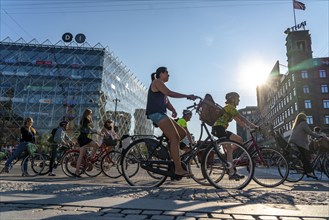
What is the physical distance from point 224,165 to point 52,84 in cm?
5515

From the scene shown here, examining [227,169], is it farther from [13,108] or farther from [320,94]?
[320,94]

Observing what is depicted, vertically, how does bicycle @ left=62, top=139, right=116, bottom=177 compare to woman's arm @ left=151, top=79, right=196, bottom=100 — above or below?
below

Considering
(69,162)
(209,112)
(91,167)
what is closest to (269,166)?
(209,112)

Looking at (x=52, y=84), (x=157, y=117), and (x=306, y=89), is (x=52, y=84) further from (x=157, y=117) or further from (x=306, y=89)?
(x=157, y=117)

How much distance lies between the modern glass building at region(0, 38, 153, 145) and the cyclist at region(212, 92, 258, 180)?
46735 mm

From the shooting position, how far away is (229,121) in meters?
5.74

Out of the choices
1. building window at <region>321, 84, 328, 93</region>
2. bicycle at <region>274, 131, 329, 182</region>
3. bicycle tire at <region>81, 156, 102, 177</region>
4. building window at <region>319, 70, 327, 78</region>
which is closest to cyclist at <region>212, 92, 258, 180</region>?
bicycle at <region>274, 131, 329, 182</region>

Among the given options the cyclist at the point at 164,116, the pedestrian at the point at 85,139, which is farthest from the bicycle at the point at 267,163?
the pedestrian at the point at 85,139

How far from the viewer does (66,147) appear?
9227mm

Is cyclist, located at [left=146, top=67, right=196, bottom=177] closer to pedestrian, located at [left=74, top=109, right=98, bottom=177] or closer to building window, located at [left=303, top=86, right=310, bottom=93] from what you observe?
pedestrian, located at [left=74, top=109, right=98, bottom=177]

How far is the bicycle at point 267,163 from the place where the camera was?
5.74 metres

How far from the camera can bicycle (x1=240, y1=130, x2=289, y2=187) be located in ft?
18.8

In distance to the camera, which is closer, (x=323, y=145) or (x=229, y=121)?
(x=229, y=121)

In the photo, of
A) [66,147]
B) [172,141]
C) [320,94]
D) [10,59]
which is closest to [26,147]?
[66,147]
